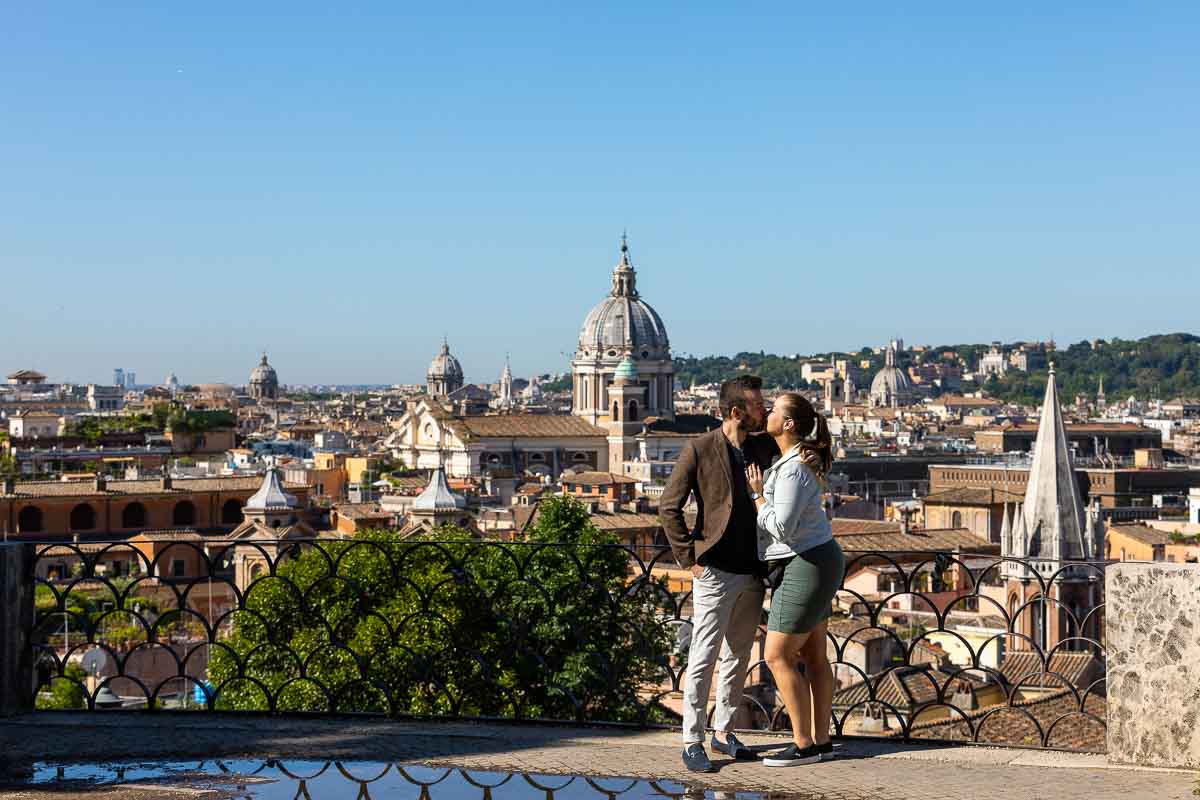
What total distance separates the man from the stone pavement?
0.28m

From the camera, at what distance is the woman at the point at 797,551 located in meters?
5.60

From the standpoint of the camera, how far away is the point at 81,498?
54344 millimetres

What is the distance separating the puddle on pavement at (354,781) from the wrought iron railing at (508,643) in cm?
76

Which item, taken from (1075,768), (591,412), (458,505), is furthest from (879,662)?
(591,412)

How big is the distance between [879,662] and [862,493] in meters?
65.2

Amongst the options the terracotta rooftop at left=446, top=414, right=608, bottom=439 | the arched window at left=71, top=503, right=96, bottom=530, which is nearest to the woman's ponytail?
the arched window at left=71, top=503, right=96, bottom=530

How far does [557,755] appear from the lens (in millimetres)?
5867

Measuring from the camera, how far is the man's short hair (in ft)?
19.1

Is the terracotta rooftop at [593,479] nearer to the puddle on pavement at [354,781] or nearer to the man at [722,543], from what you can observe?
the man at [722,543]

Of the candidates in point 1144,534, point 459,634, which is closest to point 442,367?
point 1144,534

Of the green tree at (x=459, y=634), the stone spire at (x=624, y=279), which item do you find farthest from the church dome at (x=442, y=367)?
the green tree at (x=459, y=634)

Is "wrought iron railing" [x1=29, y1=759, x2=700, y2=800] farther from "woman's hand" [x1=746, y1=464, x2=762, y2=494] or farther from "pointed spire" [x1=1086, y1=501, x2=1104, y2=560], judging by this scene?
"pointed spire" [x1=1086, y1=501, x2=1104, y2=560]

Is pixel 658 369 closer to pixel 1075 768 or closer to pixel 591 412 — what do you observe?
pixel 591 412

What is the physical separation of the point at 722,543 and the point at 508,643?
2.78m
